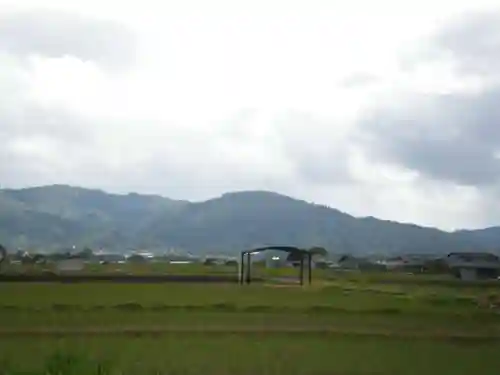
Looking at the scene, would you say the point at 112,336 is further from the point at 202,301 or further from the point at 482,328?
the point at 482,328

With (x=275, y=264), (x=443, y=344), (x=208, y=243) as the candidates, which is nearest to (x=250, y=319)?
(x=443, y=344)

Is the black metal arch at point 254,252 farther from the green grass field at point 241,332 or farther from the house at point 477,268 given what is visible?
the house at point 477,268

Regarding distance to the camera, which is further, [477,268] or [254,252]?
[477,268]

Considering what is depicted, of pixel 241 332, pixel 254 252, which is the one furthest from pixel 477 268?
pixel 241 332

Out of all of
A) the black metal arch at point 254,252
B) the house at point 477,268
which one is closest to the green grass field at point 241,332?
the black metal arch at point 254,252

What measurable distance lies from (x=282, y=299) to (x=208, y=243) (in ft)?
563

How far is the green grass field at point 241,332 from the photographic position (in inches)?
563

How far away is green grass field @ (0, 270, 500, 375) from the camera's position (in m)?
14.3

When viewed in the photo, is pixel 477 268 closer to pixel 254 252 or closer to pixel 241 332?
pixel 254 252

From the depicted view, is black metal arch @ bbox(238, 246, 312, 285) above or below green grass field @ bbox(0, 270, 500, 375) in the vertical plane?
above

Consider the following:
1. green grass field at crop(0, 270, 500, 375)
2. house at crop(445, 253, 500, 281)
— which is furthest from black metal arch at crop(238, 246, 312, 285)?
house at crop(445, 253, 500, 281)

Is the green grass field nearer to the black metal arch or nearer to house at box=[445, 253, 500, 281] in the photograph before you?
the black metal arch

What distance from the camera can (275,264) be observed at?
65.2 m

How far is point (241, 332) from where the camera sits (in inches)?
731
